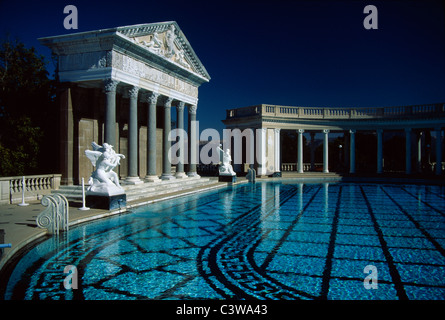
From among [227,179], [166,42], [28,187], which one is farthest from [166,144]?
[28,187]

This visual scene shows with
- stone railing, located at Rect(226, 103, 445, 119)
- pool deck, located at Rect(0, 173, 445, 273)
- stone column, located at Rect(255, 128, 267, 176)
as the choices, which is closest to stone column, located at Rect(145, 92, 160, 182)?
pool deck, located at Rect(0, 173, 445, 273)

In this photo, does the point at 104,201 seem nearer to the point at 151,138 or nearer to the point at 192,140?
the point at 151,138

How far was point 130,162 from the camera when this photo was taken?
1648 cm

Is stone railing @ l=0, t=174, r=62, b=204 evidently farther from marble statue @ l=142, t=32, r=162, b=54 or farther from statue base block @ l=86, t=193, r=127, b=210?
marble statue @ l=142, t=32, r=162, b=54

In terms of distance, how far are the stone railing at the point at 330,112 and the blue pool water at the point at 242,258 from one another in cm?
2122

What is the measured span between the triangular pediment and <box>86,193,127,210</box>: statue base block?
7699 millimetres

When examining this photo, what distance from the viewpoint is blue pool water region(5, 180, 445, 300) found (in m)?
5.07

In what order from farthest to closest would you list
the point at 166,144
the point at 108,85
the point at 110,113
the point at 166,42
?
the point at 166,144
the point at 166,42
the point at 108,85
the point at 110,113

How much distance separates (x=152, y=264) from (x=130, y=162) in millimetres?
10850

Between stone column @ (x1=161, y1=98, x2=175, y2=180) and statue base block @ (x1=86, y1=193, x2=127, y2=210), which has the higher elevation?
stone column @ (x1=161, y1=98, x2=175, y2=180)

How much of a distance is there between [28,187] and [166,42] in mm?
11126

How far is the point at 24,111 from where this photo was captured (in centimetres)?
1802
